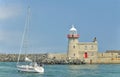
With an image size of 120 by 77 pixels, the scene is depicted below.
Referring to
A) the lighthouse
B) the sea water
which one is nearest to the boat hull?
the sea water

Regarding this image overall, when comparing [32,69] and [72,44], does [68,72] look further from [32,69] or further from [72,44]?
[72,44]

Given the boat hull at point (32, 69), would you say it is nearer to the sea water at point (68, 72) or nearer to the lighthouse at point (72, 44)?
the sea water at point (68, 72)

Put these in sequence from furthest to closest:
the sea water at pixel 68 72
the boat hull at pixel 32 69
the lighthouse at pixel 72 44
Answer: the lighthouse at pixel 72 44 < the boat hull at pixel 32 69 < the sea water at pixel 68 72

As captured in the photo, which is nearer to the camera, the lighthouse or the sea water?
the sea water

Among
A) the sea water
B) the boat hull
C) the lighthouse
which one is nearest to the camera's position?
the sea water

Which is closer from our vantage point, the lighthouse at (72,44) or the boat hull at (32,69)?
the boat hull at (32,69)

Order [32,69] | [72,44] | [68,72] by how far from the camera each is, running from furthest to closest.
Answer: [72,44] → [68,72] → [32,69]

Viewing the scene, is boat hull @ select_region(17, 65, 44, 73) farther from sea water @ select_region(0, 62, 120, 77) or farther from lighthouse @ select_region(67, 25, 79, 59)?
lighthouse @ select_region(67, 25, 79, 59)

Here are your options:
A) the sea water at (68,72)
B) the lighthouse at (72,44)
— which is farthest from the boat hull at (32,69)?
the lighthouse at (72,44)

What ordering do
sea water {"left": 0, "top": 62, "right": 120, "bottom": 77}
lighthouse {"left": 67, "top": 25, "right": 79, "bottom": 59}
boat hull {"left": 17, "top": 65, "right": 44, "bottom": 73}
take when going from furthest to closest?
1. lighthouse {"left": 67, "top": 25, "right": 79, "bottom": 59}
2. boat hull {"left": 17, "top": 65, "right": 44, "bottom": 73}
3. sea water {"left": 0, "top": 62, "right": 120, "bottom": 77}

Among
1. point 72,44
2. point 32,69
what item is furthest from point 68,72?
point 72,44

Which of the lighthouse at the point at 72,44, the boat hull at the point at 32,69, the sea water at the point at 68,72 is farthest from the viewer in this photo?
the lighthouse at the point at 72,44

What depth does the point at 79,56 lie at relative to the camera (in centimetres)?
11225

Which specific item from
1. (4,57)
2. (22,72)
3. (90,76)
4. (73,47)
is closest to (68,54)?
(73,47)
